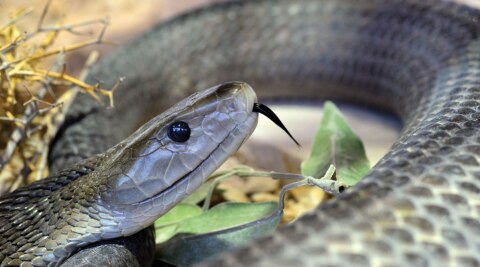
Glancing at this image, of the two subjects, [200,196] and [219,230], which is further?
[200,196]

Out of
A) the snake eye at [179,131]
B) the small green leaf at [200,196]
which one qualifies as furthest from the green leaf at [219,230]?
the snake eye at [179,131]

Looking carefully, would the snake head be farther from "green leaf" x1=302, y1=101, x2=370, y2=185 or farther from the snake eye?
"green leaf" x1=302, y1=101, x2=370, y2=185

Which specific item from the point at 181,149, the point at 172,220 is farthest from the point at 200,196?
Answer: the point at 181,149

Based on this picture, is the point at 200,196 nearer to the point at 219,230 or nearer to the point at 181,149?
the point at 219,230

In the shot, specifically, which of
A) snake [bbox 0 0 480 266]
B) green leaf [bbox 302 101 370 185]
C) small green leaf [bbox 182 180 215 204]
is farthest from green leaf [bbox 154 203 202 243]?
green leaf [bbox 302 101 370 185]

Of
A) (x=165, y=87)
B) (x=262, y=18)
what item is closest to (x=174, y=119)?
(x=165, y=87)

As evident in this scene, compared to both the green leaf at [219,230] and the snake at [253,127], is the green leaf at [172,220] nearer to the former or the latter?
the green leaf at [219,230]
